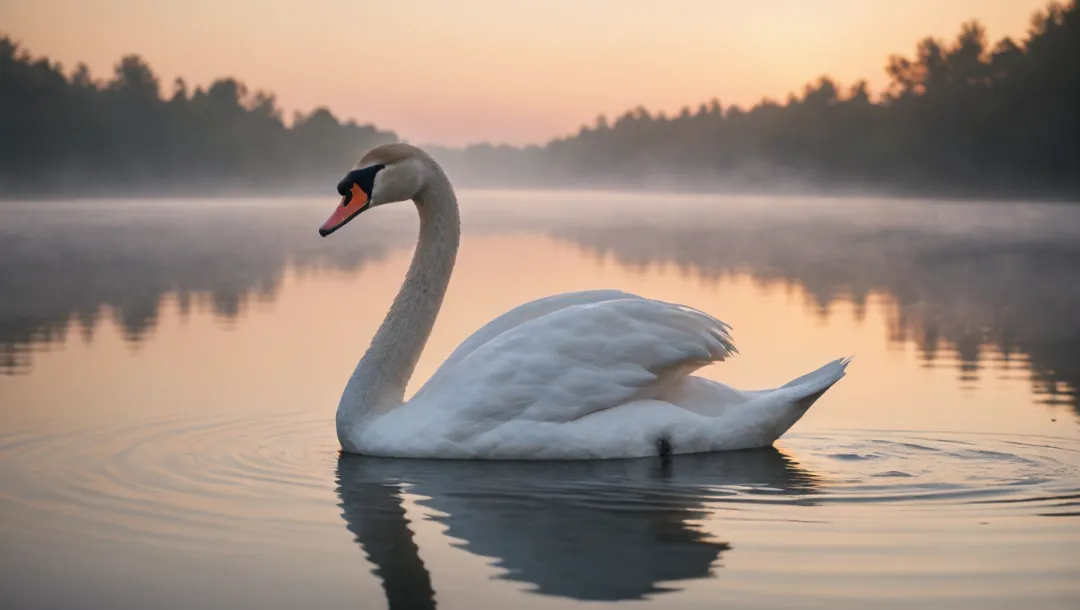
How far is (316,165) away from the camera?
148 metres

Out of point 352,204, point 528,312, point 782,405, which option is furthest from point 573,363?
point 352,204

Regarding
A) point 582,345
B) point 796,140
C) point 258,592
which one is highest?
point 796,140

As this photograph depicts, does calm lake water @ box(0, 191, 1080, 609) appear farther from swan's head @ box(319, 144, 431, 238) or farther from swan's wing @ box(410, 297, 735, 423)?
swan's head @ box(319, 144, 431, 238)

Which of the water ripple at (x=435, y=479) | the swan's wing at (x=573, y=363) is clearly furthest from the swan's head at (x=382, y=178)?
the water ripple at (x=435, y=479)

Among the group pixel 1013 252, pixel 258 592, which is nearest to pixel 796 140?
pixel 1013 252

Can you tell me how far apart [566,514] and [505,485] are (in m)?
0.63

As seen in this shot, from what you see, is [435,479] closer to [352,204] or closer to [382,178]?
[352,204]

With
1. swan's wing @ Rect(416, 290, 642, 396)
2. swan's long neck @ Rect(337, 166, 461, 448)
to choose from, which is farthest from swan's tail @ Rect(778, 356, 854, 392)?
swan's long neck @ Rect(337, 166, 461, 448)

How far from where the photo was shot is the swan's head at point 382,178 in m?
7.47

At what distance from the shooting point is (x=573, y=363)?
7082mm

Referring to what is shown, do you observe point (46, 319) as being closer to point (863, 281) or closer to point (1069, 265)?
point (863, 281)

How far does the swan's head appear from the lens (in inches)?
294

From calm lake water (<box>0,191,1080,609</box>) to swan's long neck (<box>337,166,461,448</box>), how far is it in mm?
500

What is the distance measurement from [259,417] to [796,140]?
417 feet
